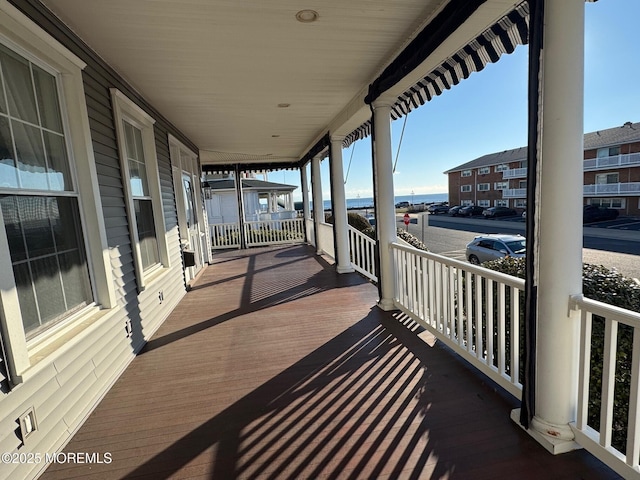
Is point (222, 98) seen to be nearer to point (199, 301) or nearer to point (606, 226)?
point (199, 301)

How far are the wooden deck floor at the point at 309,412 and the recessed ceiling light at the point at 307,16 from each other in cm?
262

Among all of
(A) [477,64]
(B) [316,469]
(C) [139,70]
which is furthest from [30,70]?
(A) [477,64]

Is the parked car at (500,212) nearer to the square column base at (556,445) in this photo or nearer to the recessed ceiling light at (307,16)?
the recessed ceiling light at (307,16)

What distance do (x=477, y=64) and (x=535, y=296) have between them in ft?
6.03

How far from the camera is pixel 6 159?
1.77 m

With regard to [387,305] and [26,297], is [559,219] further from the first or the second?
[26,297]

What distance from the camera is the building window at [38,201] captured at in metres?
1.79

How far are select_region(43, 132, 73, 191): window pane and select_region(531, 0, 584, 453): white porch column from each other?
2.90m

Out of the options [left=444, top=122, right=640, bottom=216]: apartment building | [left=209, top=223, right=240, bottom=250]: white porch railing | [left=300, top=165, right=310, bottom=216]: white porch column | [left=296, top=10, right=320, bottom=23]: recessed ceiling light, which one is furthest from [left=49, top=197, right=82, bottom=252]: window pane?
[left=444, top=122, right=640, bottom=216]: apartment building

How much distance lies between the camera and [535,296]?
5.49 feet

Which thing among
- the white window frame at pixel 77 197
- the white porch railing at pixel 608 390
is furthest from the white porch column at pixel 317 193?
the white porch railing at pixel 608 390

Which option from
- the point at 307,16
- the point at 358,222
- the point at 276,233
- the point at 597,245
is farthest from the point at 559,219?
the point at 597,245

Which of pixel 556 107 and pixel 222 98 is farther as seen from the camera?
pixel 222 98

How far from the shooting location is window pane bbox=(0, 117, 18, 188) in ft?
5.69
